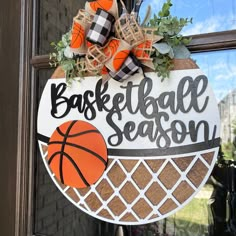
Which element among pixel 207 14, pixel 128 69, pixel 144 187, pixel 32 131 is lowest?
pixel 144 187

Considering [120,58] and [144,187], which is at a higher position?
[120,58]

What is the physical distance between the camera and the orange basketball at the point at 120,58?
58 centimetres

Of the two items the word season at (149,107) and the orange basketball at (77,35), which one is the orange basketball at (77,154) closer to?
the word season at (149,107)

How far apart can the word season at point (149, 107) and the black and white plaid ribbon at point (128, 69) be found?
0.10 ft

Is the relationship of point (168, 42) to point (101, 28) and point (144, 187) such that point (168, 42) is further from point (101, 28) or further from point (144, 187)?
point (144, 187)

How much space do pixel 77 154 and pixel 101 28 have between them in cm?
28

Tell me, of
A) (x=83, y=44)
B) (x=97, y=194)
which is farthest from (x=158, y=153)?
(x=83, y=44)

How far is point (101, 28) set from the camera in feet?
1.95

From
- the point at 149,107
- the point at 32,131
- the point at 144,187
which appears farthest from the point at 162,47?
the point at 32,131

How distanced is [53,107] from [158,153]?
0.29 meters

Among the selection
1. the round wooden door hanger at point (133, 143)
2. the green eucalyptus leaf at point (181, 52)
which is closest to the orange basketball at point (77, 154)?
the round wooden door hanger at point (133, 143)

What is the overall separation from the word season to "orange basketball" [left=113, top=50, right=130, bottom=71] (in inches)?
2.4

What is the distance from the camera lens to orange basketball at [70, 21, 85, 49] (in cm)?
62

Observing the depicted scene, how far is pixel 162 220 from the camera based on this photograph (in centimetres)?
60
